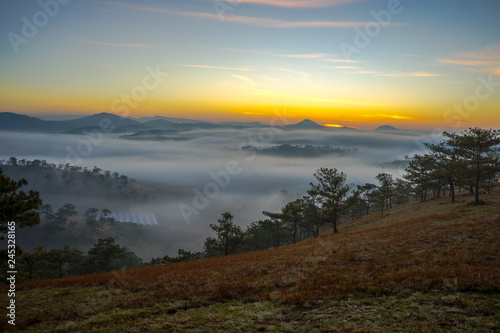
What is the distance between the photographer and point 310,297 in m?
10.7

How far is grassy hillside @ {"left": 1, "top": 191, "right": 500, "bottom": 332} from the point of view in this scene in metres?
8.45

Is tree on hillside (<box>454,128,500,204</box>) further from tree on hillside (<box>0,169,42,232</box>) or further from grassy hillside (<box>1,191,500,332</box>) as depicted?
tree on hillside (<box>0,169,42,232</box>)

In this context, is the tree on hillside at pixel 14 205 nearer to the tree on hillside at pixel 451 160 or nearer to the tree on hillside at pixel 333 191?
the tree on hillside at pixel 333 191

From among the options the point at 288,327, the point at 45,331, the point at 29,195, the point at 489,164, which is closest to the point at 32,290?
the point at 29,195

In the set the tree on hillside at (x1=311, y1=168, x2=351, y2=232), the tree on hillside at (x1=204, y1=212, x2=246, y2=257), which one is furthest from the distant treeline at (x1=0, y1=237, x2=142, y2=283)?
the tree on hillside at (x1=311, y1=168, x2=351, y2=232)

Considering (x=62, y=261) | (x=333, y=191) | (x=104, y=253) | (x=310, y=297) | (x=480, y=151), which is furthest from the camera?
(x=104, y=253)

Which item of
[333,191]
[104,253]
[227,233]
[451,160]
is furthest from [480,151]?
[104,253]

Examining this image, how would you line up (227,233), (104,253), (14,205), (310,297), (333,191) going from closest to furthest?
(310,297)
(14,205)
(333,191)
(227,233)
(104,253)

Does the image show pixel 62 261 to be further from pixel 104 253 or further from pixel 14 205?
pixel 14 205

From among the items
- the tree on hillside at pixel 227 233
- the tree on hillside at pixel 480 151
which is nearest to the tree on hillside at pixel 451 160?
the tree on hillside at pixel 480 151

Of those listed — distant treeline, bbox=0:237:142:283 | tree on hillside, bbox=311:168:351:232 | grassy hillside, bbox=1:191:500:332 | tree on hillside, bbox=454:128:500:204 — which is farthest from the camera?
tree on hillside, bbox=311:168:351:232

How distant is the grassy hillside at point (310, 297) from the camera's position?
8.45 meters

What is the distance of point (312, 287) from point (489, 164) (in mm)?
41514

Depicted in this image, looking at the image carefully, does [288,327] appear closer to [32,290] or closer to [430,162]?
[32,290]
